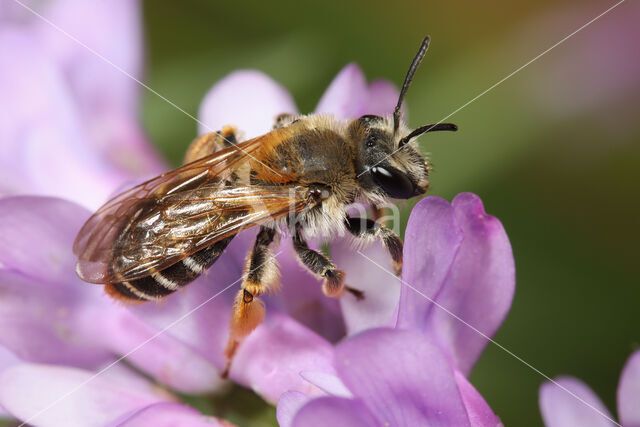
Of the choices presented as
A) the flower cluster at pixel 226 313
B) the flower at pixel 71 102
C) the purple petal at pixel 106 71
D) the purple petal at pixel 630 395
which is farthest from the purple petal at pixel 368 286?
the purple petal at pixel 106 71

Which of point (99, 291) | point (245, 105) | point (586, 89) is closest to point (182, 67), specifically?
point (245, 105)

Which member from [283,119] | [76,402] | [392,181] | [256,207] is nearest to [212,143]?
[283,119]

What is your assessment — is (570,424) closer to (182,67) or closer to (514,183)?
(514,183)

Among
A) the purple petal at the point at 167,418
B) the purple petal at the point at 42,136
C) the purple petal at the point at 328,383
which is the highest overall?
the purple petal at the point at 328,383

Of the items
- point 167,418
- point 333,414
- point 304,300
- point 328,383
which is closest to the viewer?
point 333,414

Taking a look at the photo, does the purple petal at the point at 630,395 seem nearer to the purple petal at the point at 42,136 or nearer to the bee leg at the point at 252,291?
the bee leg at the point at 252,291

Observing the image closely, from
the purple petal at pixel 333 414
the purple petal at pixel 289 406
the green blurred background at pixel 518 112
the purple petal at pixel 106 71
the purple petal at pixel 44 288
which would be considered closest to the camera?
the purple petal at pixel 333 414

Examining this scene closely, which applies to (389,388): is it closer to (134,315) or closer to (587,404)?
(587,404)
